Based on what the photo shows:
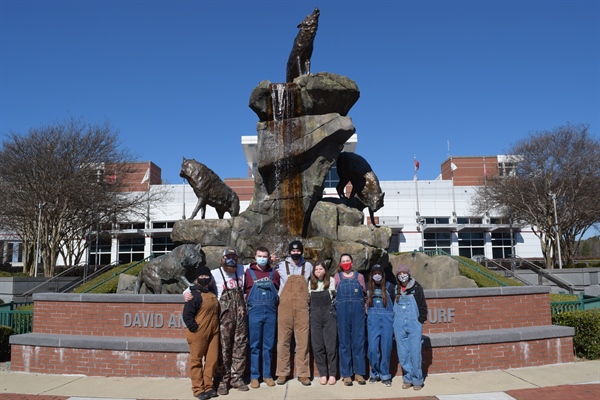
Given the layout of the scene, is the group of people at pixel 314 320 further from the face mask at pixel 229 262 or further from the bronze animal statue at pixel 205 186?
the bronze animal statue at pixel 205 186

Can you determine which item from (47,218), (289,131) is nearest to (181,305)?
(289,131)

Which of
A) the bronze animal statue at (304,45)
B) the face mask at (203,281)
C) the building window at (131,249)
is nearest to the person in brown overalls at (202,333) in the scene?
the face mask at (203,281)

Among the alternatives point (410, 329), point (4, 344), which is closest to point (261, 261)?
point (410, 329)

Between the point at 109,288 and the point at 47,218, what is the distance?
1409cm

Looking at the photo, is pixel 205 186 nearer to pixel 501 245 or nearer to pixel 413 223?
pixel 413 223

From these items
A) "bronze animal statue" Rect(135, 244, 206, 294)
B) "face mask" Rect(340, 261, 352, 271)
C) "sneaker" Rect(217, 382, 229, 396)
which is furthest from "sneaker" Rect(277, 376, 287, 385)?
"bronze animal statue" Rect(135, 244, 206, 294)

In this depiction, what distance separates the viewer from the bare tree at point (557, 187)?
32625 millimetres

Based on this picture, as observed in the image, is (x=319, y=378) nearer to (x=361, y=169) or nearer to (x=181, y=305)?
(x=181, y=305)

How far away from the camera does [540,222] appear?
33.8 metres

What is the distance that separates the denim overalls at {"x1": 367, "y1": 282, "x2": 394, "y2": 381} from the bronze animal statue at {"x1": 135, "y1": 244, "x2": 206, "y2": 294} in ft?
13.2

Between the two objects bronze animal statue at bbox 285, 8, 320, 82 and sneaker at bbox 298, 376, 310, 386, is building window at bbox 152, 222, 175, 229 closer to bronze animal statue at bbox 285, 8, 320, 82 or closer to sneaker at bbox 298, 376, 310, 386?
bronze animal statue at bbox 285, 8, 320, 82

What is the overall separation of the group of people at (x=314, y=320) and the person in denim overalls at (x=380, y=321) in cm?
1

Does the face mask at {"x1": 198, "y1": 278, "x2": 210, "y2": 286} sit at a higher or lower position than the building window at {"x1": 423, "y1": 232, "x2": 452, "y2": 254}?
lower

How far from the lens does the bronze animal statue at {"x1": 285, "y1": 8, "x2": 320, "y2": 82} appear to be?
491 inches
